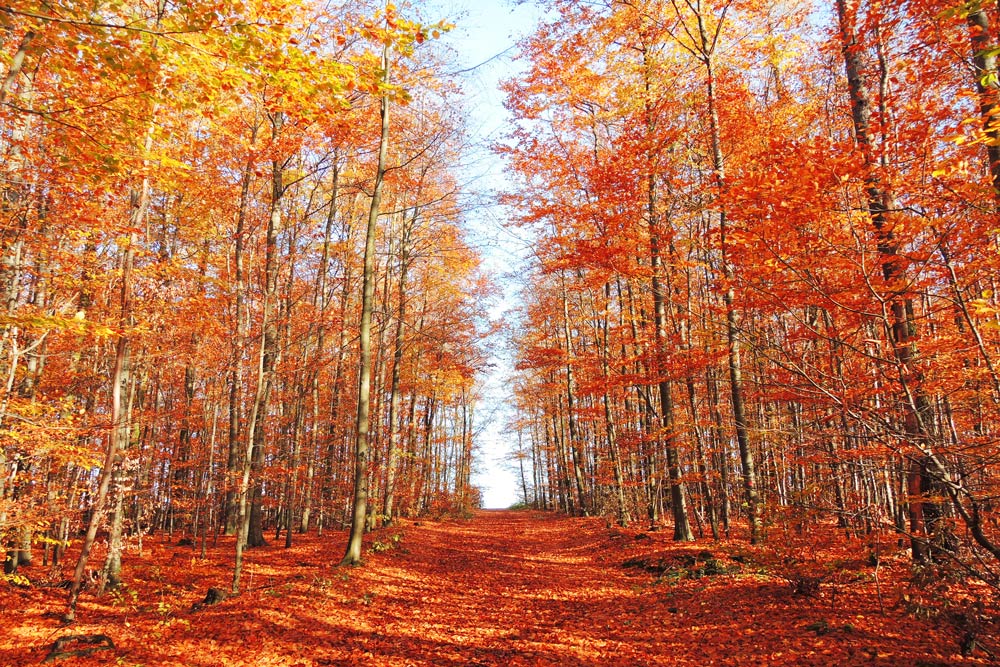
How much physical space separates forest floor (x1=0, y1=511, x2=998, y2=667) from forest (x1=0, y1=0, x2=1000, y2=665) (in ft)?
0.36

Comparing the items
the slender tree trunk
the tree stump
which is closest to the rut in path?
the slender tree trunk

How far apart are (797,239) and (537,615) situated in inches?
256

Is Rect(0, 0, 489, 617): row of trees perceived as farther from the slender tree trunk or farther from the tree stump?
the tree stump

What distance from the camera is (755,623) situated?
6293mm

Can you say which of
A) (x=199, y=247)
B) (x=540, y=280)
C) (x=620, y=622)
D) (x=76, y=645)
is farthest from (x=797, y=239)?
(x=199, y=247)

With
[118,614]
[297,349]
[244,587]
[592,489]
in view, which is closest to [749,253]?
[244,587]

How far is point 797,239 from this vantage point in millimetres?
6559

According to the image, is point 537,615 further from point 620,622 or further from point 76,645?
point 76,645

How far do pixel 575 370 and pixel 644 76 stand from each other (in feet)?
45.1

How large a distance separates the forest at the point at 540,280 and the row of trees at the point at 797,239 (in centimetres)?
12

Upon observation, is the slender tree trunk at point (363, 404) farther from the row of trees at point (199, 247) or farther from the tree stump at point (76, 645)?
the tree stump at point (76, 645)

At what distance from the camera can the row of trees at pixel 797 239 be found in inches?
207

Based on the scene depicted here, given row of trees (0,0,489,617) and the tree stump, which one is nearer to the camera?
row of trees (0,0,489,617)

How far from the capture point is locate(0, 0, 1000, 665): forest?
5074 mm
